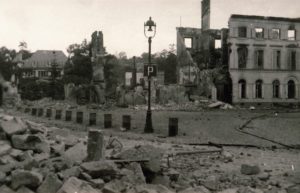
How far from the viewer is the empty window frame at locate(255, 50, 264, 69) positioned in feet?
157

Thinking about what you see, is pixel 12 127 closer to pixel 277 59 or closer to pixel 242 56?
pixel 242 56

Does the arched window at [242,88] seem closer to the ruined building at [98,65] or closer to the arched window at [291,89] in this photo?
the arched window at [291,89]

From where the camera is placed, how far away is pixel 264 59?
4806 centimetres

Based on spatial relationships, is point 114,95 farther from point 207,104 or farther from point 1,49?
point 1,49

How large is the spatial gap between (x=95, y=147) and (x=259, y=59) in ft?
136

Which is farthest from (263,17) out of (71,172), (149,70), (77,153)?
(71,172)

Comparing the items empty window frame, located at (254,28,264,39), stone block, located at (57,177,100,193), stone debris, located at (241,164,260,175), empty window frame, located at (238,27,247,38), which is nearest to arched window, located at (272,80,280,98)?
empty window frame, located at (254,28,264,39)

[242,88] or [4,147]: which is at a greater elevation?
[242,88]

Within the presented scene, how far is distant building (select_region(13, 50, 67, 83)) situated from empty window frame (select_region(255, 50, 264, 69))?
4473 cm

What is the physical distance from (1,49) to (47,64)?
9.86 m

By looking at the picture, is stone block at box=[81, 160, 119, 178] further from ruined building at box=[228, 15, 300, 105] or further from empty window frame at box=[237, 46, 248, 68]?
empty window frame at box=[237, 46, 248, 68]

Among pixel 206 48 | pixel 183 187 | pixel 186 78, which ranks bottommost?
pixel 183 187

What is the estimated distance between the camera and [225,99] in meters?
47.4

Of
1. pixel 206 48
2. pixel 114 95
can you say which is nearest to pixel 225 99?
pixel 206 48
